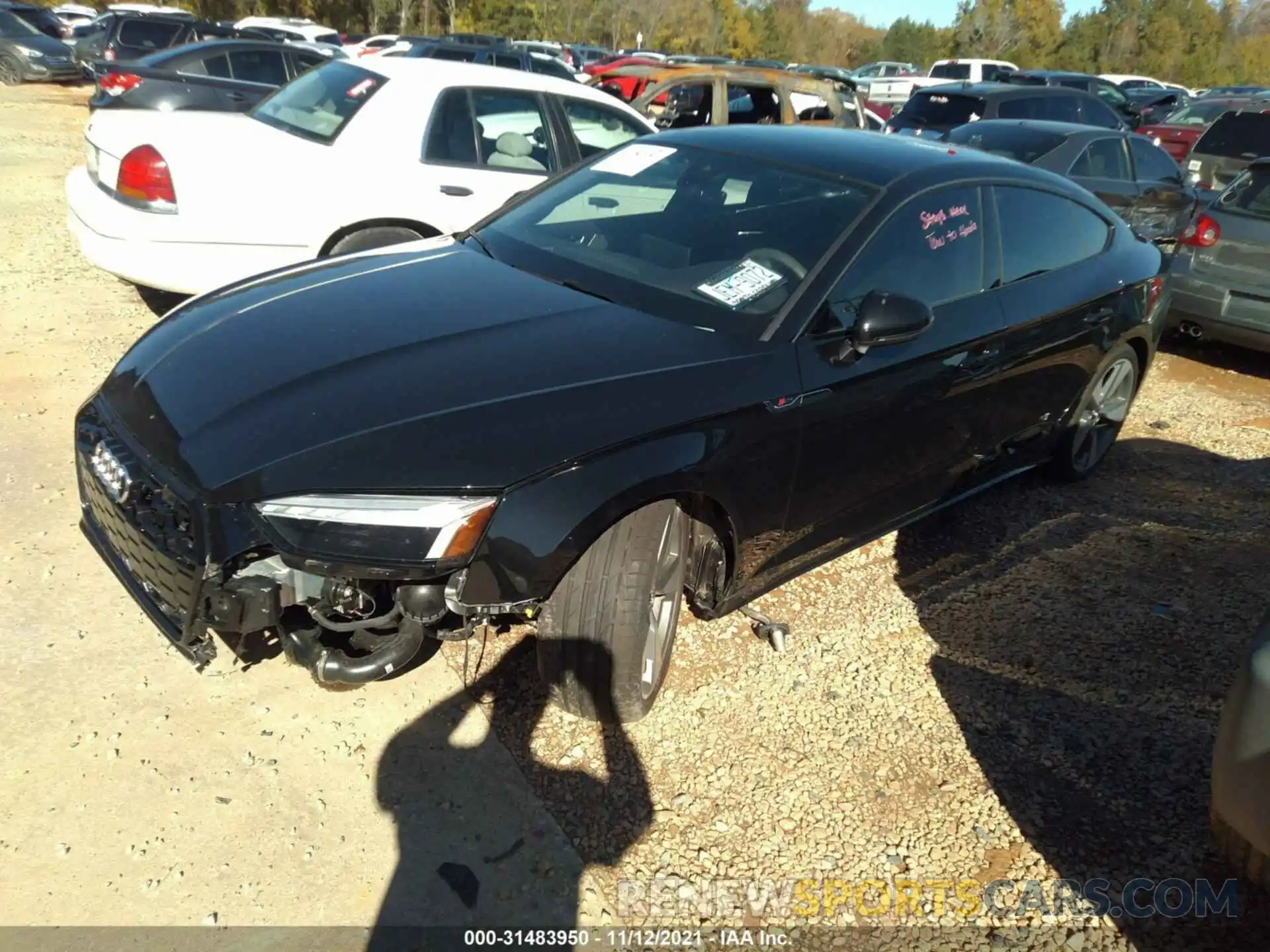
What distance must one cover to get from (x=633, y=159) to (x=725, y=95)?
7301 millimetres

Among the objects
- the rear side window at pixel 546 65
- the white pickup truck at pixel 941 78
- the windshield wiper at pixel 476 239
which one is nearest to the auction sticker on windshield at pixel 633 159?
the windshield wiper at pixel 476 239

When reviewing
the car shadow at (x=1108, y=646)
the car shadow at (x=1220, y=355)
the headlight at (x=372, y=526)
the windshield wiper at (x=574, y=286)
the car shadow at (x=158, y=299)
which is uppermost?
the windshield wiper at (x=574, y=286)

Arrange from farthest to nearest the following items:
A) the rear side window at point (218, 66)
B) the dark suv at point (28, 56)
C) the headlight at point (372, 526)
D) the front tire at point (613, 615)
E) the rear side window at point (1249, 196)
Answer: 1. the dark suv at point (28, 56)
2. the rear side window at point (218, 66)
3. the rear side window at point (1249, 196)
4. the front tire at point (613, 615)
5. the headlight at point (372, 526)

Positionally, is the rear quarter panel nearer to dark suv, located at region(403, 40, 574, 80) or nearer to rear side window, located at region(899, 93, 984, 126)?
rear side window, located at region(899, 93, 984, 126)

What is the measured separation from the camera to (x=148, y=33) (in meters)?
17.1

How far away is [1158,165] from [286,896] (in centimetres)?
998

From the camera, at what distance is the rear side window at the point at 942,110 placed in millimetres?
12008

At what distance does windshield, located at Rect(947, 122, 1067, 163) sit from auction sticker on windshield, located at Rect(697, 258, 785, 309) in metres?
6.19

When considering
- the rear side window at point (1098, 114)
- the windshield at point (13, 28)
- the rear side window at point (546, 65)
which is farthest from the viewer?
the windshield at point (13, 28)

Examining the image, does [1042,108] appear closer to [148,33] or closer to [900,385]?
[900,385]

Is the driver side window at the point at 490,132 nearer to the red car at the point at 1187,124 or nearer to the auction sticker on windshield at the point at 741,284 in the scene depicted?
the auction sticker on windshield at the point at 741,284

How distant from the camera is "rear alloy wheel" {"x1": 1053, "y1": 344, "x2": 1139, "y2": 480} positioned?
471 centimetres

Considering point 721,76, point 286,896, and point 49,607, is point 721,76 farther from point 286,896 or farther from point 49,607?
point 286,896

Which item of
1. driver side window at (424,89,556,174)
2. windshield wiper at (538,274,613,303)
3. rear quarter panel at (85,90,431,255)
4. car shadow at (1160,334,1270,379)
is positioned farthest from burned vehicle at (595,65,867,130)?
windshield wiper at (538,274,613,303)
